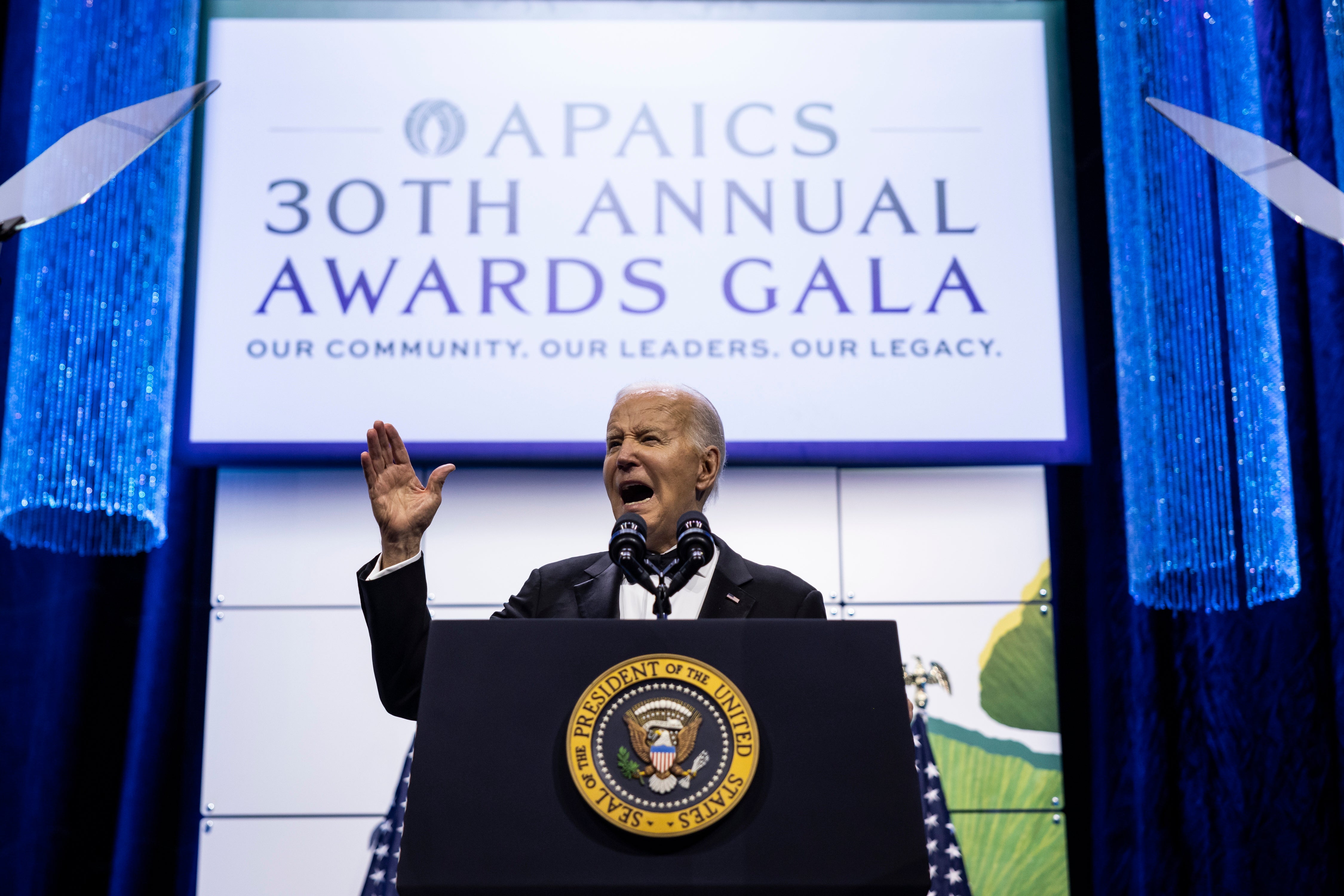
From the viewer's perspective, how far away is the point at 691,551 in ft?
4.97

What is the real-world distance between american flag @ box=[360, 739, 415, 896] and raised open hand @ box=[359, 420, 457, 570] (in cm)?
111

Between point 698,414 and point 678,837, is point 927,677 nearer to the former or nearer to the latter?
point 698,414

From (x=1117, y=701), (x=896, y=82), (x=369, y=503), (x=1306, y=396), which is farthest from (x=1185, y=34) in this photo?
(x=369, y=503)

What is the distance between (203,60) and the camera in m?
3.47

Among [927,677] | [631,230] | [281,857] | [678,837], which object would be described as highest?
[631,230]

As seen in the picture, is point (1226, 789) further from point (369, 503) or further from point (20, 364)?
point (20, 364)

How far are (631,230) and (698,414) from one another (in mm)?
1307

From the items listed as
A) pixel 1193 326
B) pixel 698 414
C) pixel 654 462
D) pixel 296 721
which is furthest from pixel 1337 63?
pixel 296 721

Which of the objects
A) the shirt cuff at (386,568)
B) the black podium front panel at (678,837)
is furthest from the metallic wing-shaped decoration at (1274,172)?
the shirt cuff at (386,568)

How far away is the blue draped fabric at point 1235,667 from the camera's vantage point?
120 inches

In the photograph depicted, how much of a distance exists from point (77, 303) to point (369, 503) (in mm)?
856

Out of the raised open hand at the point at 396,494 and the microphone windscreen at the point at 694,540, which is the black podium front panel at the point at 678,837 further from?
the raised open hand at the point at 396,494

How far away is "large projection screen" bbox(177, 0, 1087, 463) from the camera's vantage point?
3.24 metres

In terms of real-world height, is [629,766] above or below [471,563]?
below
